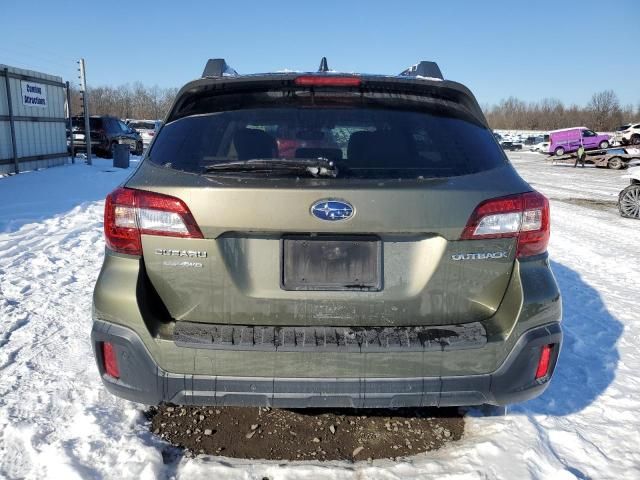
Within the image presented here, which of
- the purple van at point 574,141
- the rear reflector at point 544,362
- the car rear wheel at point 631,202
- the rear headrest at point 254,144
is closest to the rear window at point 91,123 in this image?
the car rear wheel at point 631,202

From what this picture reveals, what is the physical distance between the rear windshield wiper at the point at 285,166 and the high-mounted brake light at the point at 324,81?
1.65 ft

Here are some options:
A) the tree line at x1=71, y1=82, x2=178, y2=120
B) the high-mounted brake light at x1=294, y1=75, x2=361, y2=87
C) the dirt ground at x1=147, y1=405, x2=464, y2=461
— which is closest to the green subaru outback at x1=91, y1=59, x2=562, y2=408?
the high-mounted brake light at x1=294, y1=75, x2=361, y2=87

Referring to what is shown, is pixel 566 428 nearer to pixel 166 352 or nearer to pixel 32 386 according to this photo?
pixel 166 352

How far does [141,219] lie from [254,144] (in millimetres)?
632

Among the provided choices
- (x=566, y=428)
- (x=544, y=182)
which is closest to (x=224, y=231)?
(x=566, y=428)

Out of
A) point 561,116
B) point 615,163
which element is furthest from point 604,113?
point 615,163

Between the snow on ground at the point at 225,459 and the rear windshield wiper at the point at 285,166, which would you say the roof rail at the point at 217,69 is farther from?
the snow on ground at the point at 225,459

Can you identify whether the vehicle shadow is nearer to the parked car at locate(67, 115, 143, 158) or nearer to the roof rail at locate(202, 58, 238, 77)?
the roof rail at locate(202, 58, 238, 77)

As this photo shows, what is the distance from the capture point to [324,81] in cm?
249

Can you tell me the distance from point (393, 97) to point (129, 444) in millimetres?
2174

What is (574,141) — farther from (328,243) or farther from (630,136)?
(328,243)

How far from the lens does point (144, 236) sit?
218cm

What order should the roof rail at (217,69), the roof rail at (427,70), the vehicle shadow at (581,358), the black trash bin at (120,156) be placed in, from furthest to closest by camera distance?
the black trash bin at (120,156)
the vehicle shadow at (581,358)
the roof rail at (427,70)
the roof rail at (217,69)

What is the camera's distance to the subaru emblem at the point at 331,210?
2.08m
